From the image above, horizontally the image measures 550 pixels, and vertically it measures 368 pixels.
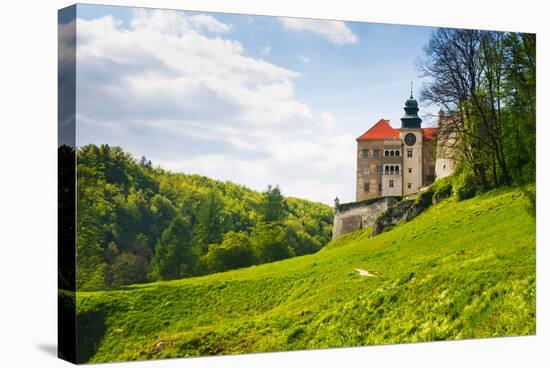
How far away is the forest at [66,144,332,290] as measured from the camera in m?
13.4

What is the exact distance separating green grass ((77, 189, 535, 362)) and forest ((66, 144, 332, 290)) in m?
0.26

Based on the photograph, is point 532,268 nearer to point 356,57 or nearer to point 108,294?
point 356,57

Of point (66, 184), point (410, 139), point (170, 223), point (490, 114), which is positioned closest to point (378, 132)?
point (410, 139)

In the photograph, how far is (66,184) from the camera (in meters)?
13.4

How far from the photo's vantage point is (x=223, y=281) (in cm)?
1479

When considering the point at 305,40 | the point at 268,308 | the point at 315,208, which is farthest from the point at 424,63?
the point at 268,308

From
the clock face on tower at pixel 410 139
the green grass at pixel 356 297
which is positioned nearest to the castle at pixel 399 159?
the clock face on tower at pixel 410 139

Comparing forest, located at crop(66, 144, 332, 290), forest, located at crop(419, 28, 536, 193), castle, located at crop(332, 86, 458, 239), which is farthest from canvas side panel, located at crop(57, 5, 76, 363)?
forest, located at crop(419, 28, 536, 193)

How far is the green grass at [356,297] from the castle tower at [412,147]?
61cm

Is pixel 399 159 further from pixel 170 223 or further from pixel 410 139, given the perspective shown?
pixel 170 223

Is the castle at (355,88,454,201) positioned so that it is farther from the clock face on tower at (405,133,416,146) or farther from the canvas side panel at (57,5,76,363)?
the canvas side panel at (57,5,76,363)

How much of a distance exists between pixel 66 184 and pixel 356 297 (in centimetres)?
524

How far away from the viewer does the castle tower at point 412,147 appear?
16.1 m

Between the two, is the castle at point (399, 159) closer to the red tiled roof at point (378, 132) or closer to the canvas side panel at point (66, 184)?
the red tiled roof at point (378, 132)
